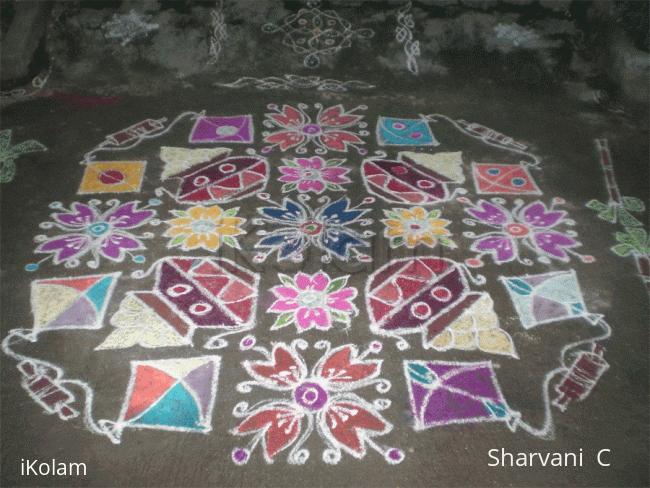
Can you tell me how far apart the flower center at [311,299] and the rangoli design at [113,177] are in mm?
1029

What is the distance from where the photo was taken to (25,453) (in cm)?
155

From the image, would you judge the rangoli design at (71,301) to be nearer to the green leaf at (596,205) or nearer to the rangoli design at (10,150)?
the rangoli design at (10,150)

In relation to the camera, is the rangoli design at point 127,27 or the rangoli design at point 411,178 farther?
the rangoli design at point 127,27

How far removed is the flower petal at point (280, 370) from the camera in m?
1.75

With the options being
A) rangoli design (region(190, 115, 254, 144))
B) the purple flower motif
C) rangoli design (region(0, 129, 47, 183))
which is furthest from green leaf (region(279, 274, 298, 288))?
rangoli design (region(0, 129, 47, 183))

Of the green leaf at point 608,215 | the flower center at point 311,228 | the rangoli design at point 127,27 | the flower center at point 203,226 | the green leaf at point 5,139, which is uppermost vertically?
the rangoli design at point 127,27

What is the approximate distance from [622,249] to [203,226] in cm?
180

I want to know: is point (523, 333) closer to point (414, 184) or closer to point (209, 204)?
point (414, 184)

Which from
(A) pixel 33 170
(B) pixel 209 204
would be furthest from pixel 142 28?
(B) pixel 209 204

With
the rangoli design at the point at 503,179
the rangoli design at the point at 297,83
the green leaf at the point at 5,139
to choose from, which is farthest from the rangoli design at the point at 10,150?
the rangoli design at the point at 503,179

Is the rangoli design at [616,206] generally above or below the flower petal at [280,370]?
above

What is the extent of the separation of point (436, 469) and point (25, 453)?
46.9 inches

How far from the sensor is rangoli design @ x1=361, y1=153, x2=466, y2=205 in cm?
253

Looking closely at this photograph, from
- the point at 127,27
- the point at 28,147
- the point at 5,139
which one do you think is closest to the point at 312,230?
the point at 28,147
